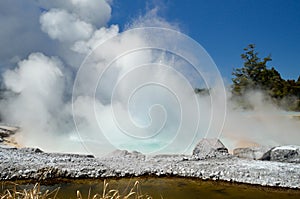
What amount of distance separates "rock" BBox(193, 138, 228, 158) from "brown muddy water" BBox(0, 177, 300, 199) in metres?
4.19

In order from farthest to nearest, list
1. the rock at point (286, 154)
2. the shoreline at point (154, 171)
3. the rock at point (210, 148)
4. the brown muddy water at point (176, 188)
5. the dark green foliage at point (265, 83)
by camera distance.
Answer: the dark green foliage at point (265, 83)
the rock at point (210, 148)
the rock at point (286, 154)
the shoreline at point (154, 171)
the brown muddy water at point (176, 188)

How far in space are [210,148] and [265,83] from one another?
1774cm

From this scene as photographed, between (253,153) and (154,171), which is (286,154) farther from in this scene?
(154,171)

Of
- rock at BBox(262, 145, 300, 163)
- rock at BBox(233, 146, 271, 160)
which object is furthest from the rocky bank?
rock at BBox(233, 146, 271, 160)

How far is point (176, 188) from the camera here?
6.48 meters

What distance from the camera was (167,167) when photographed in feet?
27.0

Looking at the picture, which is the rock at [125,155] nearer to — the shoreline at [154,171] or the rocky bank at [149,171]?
the rocky bank at [149,171]

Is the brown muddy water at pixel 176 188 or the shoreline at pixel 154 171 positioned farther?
the shoreline at pixel 154 171

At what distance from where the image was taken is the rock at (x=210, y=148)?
11344 mm

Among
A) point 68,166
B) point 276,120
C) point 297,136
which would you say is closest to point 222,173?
point 68,166

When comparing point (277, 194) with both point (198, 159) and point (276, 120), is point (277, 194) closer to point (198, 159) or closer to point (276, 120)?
point (198, 159)

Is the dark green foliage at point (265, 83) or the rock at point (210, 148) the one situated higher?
the dark green foliage at point (265, 83)

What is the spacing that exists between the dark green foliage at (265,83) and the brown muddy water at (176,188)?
20.9 meters

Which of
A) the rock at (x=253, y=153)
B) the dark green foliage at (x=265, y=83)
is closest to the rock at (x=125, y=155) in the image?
the rock at (x=253, y=153)
